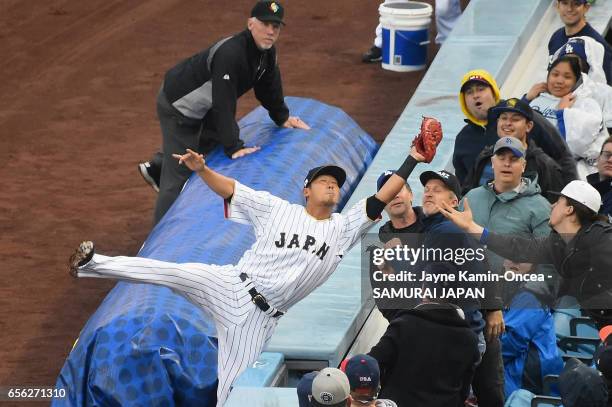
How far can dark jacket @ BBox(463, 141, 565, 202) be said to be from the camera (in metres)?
7.12

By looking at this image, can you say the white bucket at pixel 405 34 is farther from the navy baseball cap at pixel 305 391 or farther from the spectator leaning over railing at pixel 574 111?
the navy baseball cap at pixel 305 391

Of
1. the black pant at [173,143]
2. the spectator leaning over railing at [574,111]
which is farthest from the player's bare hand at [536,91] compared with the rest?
the black pant at [173,143]

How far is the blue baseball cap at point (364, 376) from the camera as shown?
16.6 feet

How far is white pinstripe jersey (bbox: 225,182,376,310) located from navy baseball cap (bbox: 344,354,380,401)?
1.24 m

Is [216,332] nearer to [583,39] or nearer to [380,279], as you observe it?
[380,279]

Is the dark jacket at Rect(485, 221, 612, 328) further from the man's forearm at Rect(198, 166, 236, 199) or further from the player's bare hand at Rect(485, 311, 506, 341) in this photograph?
the man's forearm at Rect(198, 166, 236, 199)

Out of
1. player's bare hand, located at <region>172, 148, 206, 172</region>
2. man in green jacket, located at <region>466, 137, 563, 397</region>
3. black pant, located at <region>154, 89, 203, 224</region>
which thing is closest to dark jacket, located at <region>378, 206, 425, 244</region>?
man in green jacket, located at <region>466, 137, 563, 397</region>

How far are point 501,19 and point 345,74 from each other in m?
2.52

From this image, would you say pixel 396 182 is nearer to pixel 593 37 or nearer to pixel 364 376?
pixel 364 376

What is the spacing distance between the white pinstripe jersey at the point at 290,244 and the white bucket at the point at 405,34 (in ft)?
22.5

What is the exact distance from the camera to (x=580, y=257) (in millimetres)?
6145

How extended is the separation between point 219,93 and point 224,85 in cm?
6

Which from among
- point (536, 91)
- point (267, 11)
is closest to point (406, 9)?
point (536, 91)

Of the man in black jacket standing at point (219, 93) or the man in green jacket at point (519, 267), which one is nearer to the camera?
the man in green jacket at point (519, 267)
